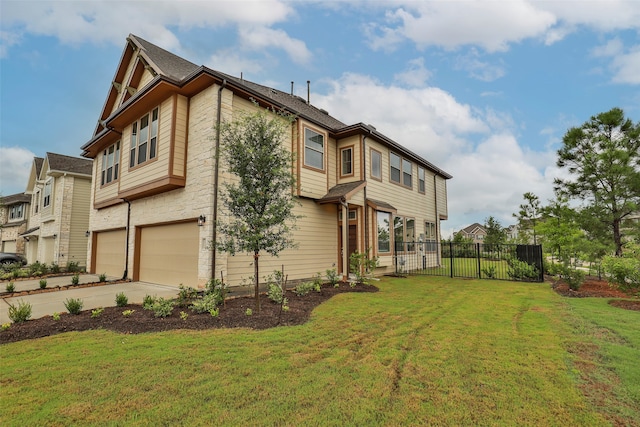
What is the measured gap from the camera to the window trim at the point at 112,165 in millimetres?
13353

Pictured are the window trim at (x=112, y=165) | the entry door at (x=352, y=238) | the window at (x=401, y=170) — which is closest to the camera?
the entry door at (x=352, y=238)

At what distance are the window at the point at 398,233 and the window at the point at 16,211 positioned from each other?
3483 centimetres

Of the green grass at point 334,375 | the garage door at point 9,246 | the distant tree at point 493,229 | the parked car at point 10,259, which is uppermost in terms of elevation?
the distant tree at point 493,229

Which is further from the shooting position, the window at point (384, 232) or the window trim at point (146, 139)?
the window at point (384, 232)

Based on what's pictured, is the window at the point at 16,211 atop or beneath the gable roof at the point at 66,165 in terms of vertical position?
beneath

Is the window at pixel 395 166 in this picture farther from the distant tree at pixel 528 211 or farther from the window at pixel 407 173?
the distant tree at pixel 528 211

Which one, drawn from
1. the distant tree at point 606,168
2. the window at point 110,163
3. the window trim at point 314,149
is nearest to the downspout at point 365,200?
the window trim at point 314,149

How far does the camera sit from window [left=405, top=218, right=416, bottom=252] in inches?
612

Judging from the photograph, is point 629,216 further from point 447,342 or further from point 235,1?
point 235,1

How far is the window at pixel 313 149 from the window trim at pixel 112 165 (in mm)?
8284

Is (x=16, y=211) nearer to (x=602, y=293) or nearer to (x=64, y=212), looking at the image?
(x=64, y=212)

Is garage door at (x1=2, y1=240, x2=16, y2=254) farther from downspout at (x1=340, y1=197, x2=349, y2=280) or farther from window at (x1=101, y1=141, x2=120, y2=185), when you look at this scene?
downspout at (x1=340, y1=197, x2=349, y2=280)

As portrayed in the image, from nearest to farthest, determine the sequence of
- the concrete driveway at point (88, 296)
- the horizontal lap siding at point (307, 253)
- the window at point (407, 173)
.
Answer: the concrete driveway at point (88, 296) < the horizontal lap siding at point (307, 253) < the window at point (407, 173)

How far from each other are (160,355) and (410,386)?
3186mm
